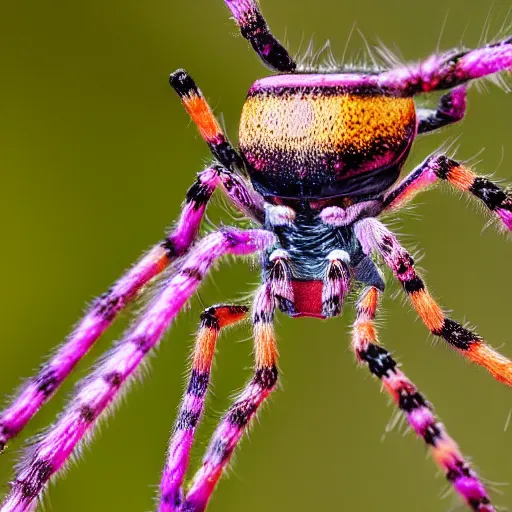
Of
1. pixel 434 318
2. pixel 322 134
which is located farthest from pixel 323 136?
pixel 434 318

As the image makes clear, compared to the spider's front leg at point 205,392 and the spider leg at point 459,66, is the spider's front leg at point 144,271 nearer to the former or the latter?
the spider's front leg at point 205,392

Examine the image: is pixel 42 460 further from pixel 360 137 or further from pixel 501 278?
pixel 501 278

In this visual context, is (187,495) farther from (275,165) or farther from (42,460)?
(275,165)

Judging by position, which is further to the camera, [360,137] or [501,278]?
[501,278]

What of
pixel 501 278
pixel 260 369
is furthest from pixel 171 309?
pixel 501 278

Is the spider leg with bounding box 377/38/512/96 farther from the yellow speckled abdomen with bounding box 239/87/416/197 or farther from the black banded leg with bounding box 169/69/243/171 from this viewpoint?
the black banded leg with bounding box 169/69/243/171

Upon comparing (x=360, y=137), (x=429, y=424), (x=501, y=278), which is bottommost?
(x=501, y=278)

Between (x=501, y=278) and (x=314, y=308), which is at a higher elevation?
(x=314, y=308)
